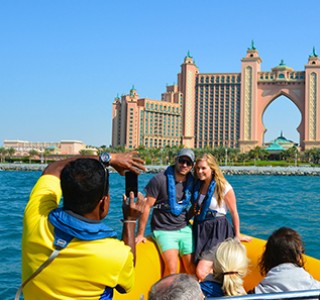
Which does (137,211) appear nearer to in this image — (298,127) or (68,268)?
(68,268)

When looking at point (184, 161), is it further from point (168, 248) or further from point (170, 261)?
point (170, 261)

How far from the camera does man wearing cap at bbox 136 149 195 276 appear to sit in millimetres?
4016

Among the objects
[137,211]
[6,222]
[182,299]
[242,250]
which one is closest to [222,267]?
[242,250]

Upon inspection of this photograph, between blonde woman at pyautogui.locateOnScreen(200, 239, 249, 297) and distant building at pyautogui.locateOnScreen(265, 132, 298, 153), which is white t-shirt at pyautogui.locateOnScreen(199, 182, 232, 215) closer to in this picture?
blonde woman at pyautogui.locateOnScreen(200, 239, 249, 297)

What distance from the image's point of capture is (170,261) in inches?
157

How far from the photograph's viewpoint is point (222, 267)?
2738 mm

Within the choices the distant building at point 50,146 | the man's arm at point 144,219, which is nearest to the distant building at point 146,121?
the distant building at point 50,146

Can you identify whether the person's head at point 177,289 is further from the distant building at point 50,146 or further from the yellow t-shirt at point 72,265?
the distant building at point 50,146

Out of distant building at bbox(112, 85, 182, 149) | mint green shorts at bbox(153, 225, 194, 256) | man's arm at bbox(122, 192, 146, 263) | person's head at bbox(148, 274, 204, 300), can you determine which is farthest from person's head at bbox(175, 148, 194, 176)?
distant building at bbox(112, 85, 182, 149)

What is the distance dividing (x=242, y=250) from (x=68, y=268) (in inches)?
54.3

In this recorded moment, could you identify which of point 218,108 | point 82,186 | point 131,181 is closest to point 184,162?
point 131,181

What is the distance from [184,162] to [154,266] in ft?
3.13

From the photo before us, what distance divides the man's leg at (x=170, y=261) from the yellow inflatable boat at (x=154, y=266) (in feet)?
0.18

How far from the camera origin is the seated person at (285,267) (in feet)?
8.41
